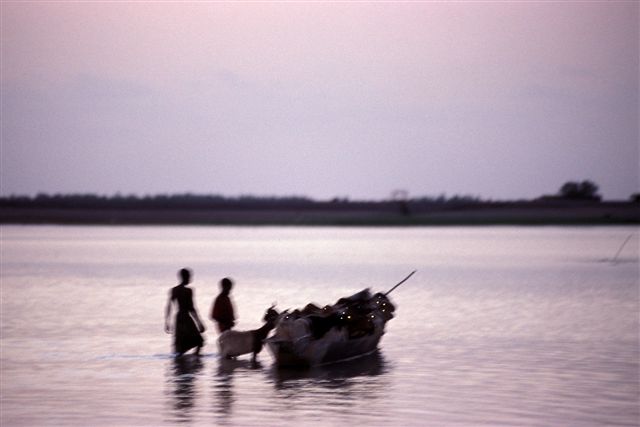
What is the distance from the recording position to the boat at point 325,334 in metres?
18.5

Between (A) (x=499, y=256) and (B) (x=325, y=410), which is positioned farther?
(A) (x=499, y=256)

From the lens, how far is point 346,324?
1967cm

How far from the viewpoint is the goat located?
63.9ft

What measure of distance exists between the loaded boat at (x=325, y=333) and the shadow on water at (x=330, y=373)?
0.43 ft

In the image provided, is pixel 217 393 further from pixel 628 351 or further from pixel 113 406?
pixel 628 351

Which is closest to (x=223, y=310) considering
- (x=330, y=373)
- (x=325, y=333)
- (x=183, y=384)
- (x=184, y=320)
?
(x=184, y=320)

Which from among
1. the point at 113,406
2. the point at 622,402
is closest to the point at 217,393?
the point at 113,406

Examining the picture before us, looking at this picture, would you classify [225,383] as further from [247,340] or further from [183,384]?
[247,340]

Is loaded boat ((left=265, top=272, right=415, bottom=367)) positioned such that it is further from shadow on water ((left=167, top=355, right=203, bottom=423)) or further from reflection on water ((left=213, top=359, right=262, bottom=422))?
shadow on water ((left=167, top=355, right=203, bottom=423))

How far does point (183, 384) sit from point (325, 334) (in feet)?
8.64

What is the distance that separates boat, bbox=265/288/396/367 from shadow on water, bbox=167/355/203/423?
131cm

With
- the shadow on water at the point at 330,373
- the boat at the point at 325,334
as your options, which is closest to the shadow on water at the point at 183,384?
the shadow on water at the point at 330,373

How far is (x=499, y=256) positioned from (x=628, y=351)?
1862 inches

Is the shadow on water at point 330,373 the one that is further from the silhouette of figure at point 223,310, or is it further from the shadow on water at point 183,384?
the silhouette of figure at point 223,310
